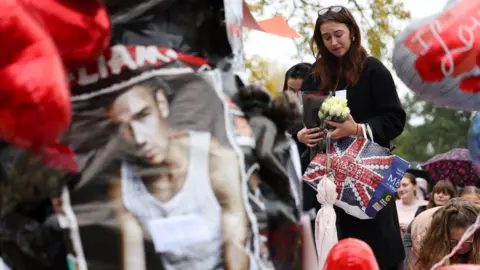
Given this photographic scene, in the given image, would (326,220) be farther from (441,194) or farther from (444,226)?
(441,194)

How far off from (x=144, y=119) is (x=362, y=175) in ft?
4.66

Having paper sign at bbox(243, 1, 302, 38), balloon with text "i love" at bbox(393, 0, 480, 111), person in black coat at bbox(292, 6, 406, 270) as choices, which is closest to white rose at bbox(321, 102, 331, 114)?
person in black coat at bbox(292, 6, 406, 270)

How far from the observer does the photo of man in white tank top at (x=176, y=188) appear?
68.6 inches

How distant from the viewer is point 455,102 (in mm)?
2521

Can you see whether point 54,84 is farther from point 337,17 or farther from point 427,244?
point 427,244

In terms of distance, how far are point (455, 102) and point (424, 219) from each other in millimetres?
2095

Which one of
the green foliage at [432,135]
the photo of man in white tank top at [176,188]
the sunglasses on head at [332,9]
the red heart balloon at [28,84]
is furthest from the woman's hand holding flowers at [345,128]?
the green foliage at [432,135]

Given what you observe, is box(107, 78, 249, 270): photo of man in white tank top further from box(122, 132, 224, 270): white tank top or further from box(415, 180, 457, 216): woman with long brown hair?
box(415, 180, 457, 216): woman with long brown hair

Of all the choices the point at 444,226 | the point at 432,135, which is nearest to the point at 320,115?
the point at 444,226

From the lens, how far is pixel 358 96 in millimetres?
3160

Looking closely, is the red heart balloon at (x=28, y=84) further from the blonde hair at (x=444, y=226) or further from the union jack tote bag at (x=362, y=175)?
the blonde hair at (x=444, y=226)

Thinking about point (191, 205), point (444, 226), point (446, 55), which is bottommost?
point (444, 226)

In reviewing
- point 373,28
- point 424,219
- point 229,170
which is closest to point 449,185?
point 424,219

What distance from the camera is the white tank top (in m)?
1.74
